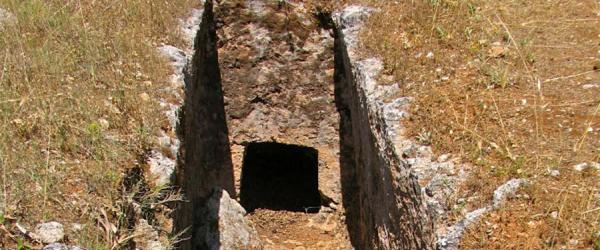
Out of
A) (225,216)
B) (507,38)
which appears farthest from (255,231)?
(507,38)

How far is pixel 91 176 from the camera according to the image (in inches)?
157

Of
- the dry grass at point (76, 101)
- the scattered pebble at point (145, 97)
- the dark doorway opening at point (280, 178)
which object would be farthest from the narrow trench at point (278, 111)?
the scattered pebble at point (145, 97)

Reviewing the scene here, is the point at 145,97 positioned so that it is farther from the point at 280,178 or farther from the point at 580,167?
the point at 280,178

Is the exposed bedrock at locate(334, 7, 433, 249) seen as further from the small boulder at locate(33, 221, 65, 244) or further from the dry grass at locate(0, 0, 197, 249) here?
the small boulder at locate(33, 221, 65, 244)

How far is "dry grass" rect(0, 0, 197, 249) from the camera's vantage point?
373 centimetres

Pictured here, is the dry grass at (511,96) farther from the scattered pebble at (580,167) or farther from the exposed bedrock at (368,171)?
the exposed bedrock at (368,171)

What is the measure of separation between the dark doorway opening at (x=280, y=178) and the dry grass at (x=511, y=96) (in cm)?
325

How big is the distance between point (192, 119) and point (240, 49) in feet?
4.60

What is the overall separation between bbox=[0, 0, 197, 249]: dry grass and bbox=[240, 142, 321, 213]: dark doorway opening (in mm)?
3117

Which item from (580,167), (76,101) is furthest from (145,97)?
(580,167)

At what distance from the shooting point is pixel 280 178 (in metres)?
9.41

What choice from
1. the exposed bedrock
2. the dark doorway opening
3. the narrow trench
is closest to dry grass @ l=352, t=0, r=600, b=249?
the exposed bedrock

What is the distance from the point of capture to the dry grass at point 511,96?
3.78 metres

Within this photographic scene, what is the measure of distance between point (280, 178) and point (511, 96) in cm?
497
